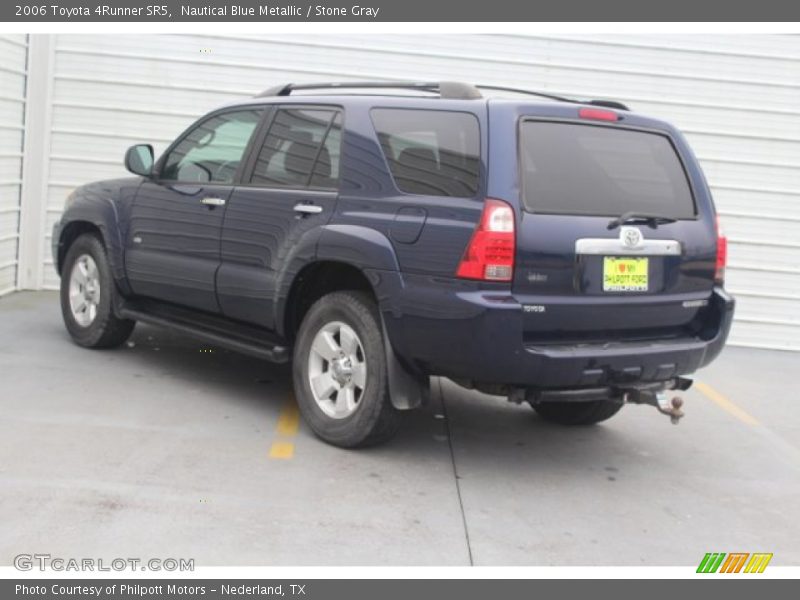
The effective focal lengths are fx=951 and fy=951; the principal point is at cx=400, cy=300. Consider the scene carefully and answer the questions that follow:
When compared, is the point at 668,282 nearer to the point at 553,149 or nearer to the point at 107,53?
the point at 553,149

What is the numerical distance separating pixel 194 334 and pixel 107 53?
4.50 meters

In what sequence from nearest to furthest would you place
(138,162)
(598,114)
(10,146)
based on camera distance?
(598,114) < (138,162) < (10,146)

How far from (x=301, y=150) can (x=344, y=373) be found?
135 cm

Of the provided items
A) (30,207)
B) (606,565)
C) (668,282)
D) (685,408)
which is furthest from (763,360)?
(30,207)

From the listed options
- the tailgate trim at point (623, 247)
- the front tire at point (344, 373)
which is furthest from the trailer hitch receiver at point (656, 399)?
the front tire at point (344, 373)

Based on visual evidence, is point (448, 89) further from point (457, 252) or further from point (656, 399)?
point (656, 399)

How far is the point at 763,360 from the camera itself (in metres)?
8.80

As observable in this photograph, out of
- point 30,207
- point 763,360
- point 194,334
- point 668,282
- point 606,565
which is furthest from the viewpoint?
point 30,207

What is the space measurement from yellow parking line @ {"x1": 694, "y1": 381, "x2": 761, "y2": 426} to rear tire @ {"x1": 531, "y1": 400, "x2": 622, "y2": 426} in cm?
122

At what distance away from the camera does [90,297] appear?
691 centimetres

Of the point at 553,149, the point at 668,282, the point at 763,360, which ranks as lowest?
the point at 763,360

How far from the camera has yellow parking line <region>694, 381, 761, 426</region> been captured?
647 cm

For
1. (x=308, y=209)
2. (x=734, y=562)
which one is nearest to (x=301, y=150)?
(x=308, y=209)

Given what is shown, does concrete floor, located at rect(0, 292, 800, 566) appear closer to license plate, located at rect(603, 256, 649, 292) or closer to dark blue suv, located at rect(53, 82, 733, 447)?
dark blue suv, located at rect(53, 82, 733, 447)
